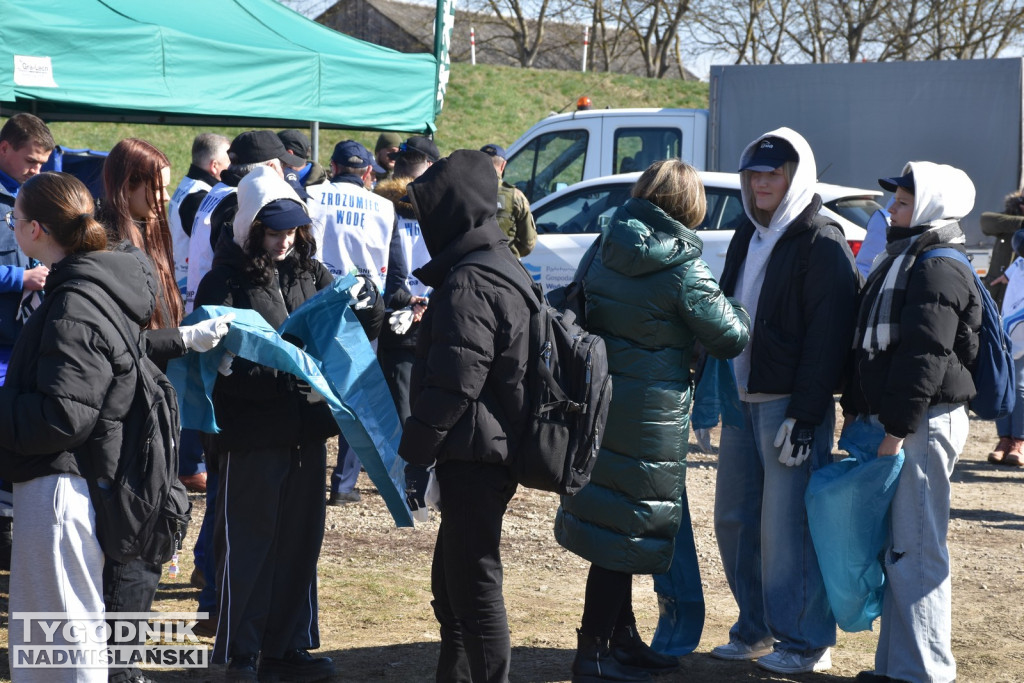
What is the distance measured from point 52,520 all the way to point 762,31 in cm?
3304

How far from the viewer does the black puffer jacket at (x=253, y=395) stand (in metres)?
3.79

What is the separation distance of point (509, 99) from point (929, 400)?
23.7m

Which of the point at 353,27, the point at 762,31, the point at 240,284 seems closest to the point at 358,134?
the point at 762,31

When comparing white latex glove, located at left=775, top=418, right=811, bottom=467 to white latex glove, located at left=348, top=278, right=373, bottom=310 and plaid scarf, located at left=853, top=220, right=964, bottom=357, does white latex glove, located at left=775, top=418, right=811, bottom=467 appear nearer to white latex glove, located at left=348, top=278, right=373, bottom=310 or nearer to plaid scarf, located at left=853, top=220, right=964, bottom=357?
plaid scarf, located at left=853, top=220, right=964, bottom=357

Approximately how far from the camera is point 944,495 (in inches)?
155

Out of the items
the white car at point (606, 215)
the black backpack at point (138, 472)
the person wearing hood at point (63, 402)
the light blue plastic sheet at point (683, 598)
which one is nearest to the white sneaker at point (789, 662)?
the light blue plastic sheet at point (683, 598)

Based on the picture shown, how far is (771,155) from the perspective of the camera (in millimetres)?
4184

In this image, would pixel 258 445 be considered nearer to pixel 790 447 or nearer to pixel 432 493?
pixel 432 493

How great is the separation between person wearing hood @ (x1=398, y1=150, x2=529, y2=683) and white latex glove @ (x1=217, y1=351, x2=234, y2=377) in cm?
73

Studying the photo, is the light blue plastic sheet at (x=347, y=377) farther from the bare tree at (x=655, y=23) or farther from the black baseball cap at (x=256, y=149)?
the bare tree at (x=655, y=23)

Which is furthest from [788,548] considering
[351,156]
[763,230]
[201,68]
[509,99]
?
[509,99]

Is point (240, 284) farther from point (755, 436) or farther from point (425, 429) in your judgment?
point (755, 436)

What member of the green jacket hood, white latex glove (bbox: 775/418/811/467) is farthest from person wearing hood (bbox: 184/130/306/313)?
white latex glove (bbox: 775/418/811/467)

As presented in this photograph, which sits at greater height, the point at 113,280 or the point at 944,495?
the point at 113,280
